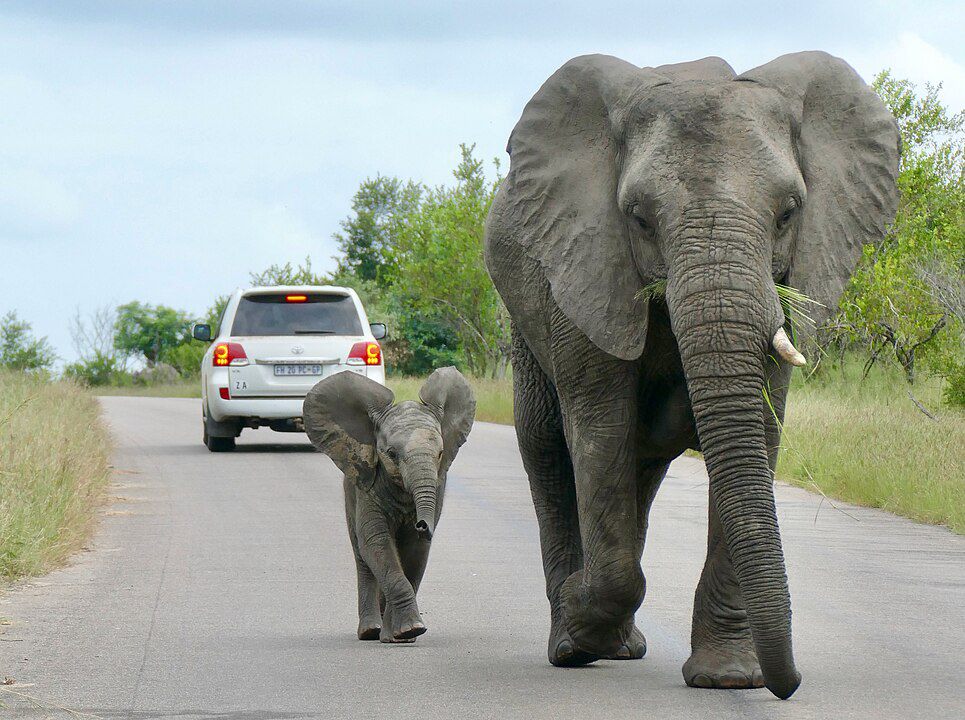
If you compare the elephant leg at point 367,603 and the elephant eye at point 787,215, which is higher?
the elephant eye at point 787,215

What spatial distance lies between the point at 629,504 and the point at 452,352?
61520 mm

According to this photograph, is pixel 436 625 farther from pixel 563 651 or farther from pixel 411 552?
pixel 563 651

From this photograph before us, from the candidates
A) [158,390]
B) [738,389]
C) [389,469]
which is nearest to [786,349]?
[738,389]

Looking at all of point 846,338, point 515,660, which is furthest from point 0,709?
point 846,338

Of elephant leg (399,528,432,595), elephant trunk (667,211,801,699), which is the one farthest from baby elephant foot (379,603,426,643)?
elephant trunk (667,211,801,699)

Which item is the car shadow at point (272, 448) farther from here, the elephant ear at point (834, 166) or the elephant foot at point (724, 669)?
the elephant ear at point (834, 166)

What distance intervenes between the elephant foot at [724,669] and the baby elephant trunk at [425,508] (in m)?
1.58

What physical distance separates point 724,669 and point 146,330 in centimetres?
11030

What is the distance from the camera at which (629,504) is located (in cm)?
689

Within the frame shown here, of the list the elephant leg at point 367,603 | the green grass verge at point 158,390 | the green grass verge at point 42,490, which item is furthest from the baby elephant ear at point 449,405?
the green grass verge at point 158,390

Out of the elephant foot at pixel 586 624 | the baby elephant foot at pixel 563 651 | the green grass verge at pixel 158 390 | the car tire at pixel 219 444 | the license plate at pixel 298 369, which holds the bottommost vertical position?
the green grass verge at pixel 158 390

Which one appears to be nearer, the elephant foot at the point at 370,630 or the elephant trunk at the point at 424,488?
the elephant trunk at the point at 424,488

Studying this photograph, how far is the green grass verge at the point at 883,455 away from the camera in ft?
46.0

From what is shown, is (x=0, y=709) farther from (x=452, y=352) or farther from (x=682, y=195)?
(x=452, y=352)
